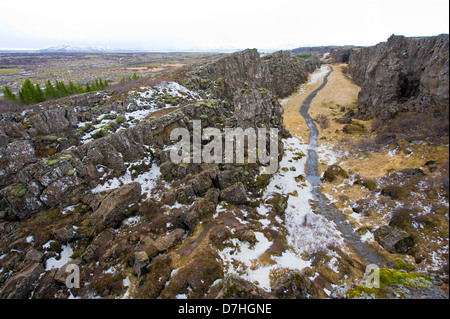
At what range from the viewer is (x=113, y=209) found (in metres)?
16.3

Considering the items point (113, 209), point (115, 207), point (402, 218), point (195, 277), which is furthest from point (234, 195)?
point (402, 218)

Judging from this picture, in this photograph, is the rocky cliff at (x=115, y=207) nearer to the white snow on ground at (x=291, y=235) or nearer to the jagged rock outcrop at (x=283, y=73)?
the white snow on ground at (x=291, y=235)

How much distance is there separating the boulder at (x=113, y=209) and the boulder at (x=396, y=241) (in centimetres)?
2183

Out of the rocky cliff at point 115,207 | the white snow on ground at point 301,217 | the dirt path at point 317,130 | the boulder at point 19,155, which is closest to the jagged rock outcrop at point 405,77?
the dirt path at point 317,130

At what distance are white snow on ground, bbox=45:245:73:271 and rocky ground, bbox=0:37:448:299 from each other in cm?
9

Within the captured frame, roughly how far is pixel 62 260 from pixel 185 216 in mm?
8868

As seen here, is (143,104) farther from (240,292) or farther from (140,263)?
(240,292)

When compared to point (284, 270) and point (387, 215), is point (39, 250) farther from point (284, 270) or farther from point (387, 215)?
point (387, 215)

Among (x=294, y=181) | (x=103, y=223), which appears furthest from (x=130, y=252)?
(x=294, y=181)

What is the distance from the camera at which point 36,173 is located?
1706 cm

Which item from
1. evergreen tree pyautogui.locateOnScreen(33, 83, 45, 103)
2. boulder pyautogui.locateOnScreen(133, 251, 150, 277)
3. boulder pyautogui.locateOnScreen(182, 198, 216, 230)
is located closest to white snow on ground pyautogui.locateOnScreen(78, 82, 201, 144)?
boulder pyautogui.locateOnScreen(182, 198, 216, 230)

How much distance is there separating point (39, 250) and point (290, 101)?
6677 centimetres

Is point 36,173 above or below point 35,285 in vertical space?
above
